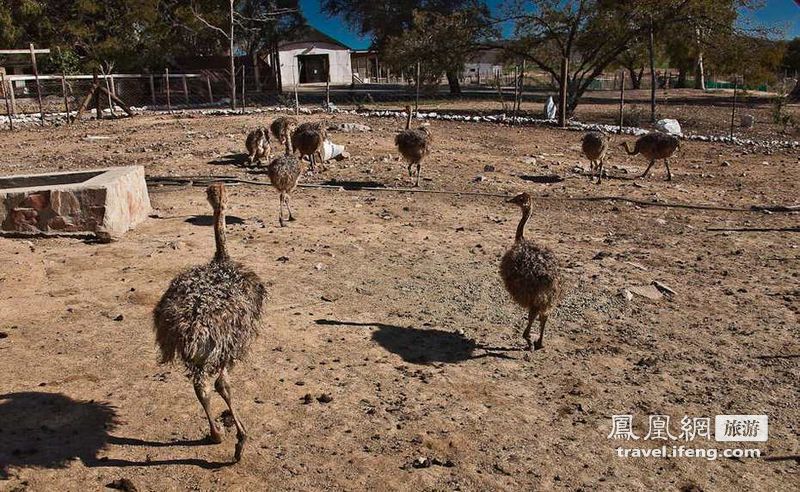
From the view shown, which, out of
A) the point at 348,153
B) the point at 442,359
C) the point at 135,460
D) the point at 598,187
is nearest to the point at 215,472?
the point at 135,460

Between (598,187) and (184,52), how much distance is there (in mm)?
35924

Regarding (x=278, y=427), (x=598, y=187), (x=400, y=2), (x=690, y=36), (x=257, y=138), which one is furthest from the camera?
(x=400, y=2)

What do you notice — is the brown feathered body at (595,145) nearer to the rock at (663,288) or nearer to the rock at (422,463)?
the rock at (663,288)

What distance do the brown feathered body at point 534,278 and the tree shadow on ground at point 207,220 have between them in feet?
17.1

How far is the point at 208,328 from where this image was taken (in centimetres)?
429

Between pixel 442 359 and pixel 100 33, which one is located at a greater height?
pixel 100 33

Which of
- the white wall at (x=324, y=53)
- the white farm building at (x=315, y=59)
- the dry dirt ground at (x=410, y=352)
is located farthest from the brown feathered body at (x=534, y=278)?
the white wall at (x=324, y=53)

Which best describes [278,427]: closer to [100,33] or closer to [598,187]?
[598,187]

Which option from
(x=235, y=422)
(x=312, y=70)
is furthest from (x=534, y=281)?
(x=312, y=70)

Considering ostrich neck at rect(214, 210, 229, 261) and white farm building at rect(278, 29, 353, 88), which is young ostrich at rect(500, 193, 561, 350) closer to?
ostrich neck at rect(214, 210, 229, 261)

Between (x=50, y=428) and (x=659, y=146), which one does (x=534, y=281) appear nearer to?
(x=50, y=428)

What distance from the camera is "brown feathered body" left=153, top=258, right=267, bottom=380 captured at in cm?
426

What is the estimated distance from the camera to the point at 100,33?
1401 inches

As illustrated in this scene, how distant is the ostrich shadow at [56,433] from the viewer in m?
4.32
